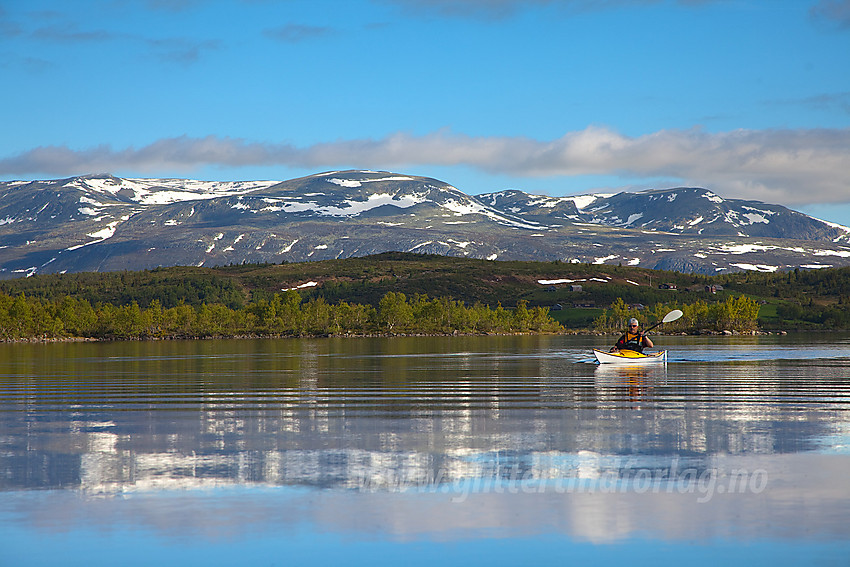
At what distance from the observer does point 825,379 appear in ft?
152

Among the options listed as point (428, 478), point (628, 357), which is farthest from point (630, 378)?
point (428, 478)

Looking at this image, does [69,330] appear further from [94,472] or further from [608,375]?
[94,472]

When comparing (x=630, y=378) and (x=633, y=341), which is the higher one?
(x=633, y=341)

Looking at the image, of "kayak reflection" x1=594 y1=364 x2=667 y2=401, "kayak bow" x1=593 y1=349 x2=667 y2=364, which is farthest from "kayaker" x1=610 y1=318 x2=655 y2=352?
"kayak reflection" x1=594 y1=364 x2=667 y2=401

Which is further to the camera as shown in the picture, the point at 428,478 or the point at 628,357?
the point at 628,357

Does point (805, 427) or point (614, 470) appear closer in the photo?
point (614, 470)

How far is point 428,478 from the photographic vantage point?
20188 mm

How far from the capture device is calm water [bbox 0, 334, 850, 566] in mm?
15125

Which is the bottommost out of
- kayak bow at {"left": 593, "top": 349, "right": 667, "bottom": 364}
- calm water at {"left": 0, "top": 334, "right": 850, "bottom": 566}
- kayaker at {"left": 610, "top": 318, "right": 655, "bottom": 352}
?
calm water at {"left": 0, "top": 334, "right": 850, "bottom": 566}

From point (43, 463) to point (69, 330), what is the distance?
173136 mm

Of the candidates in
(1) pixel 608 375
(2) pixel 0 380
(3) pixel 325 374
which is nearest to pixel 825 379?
(1) pixel 608 375

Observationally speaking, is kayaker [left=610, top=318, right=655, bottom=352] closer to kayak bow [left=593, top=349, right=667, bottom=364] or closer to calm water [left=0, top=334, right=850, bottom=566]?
kayak bow [left=593, top=349, right=667, bottom=364]

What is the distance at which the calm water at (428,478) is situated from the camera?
1512 centimetres

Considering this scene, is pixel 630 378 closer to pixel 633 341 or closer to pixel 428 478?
pixel 633 341
